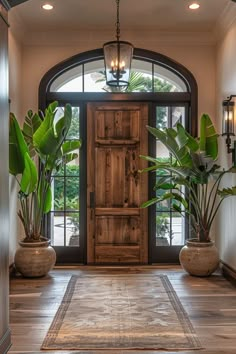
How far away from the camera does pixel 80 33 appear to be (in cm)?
603

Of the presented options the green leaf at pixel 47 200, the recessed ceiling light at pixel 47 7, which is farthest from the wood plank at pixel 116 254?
the recessed ceiling light at pixel 47 7

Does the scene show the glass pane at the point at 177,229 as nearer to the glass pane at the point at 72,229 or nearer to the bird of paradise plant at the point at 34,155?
the glass pane at the point at 72,229

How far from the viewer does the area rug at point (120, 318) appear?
10.4 ft

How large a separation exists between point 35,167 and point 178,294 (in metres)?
2.28

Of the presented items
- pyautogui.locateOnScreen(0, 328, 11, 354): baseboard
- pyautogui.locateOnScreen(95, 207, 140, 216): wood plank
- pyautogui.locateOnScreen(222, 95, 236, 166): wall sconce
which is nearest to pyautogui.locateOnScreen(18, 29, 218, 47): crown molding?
pyautogui.locateOnScreen(222, 95, 236, 166): wall sconce

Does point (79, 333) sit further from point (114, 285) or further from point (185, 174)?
point (185, 174)

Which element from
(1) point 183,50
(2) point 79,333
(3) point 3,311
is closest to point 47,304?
(2) point 79,333

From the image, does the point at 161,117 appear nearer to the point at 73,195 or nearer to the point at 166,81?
the point at 166,81

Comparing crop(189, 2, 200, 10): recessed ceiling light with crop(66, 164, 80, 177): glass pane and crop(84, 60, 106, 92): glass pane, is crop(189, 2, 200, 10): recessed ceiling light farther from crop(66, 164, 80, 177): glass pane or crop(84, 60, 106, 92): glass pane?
crop(66, 164, 80, 177): glass pane

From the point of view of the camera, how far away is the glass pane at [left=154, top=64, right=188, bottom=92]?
20.3 feet

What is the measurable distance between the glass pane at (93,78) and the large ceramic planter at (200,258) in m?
2.62

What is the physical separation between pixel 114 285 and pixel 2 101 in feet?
9.06

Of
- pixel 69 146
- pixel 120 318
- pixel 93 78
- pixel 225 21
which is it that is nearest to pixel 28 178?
pixel 69 146

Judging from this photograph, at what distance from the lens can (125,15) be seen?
5.48m
